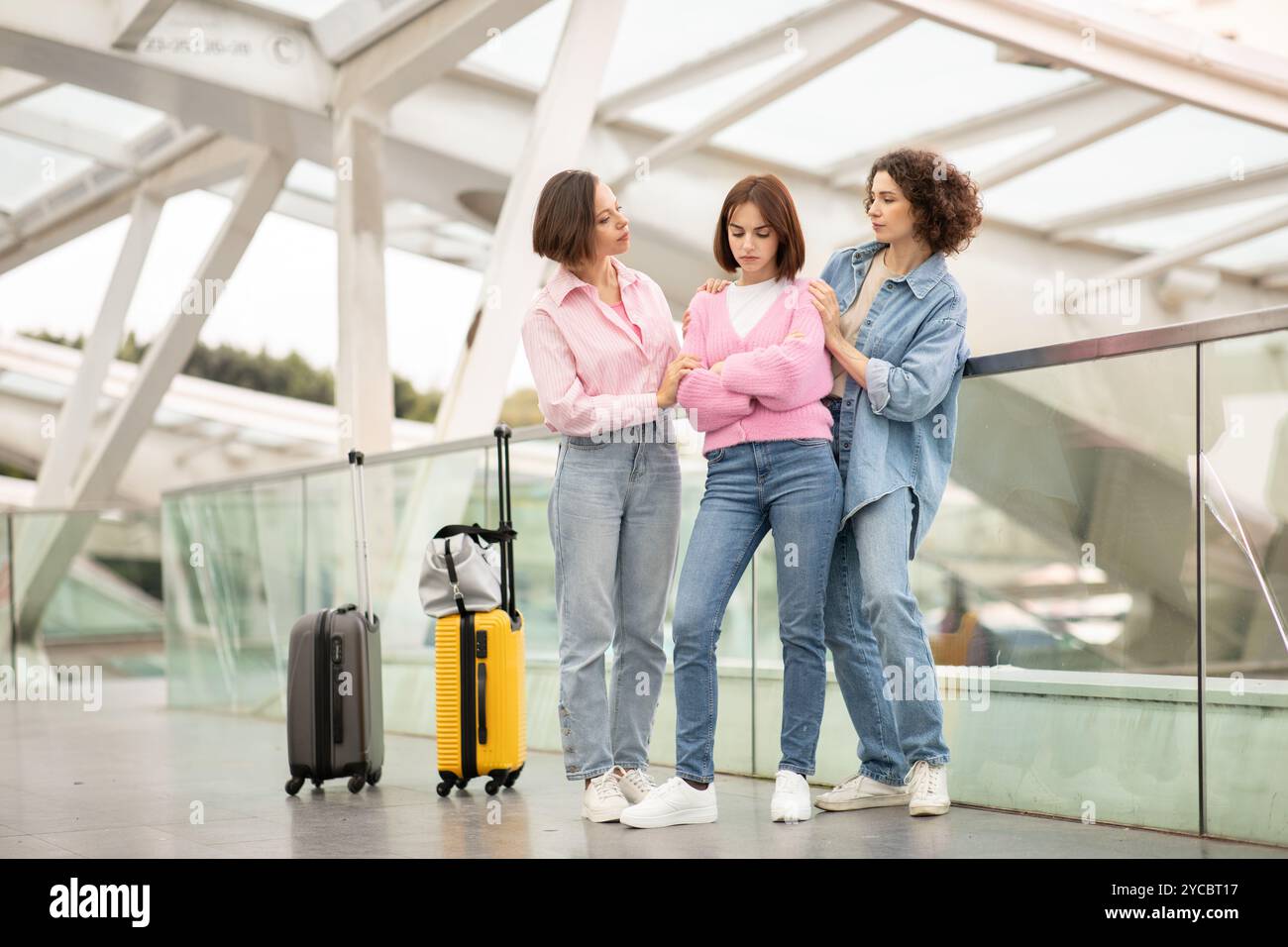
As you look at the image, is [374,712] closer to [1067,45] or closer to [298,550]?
[298,550]

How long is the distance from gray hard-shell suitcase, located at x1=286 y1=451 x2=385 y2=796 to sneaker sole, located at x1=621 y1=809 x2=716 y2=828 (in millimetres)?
1409

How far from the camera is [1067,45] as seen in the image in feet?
31.6

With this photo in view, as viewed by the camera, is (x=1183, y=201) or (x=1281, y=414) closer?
(x=1281, y=414)

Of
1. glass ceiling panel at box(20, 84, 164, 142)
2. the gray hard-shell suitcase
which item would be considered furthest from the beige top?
glass ceiling panel at box(20, 84, 164, 142)

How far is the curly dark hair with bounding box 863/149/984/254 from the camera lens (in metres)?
3.72

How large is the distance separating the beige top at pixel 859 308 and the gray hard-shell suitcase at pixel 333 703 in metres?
1.82

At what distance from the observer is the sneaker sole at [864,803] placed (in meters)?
3.88

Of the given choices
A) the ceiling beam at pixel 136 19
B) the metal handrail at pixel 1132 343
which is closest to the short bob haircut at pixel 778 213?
the metal handrail at pixel 1132 343

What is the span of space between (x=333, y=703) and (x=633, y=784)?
4.35 feet

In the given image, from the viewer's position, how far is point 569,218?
12.8ft

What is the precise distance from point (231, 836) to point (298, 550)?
4.39 meters

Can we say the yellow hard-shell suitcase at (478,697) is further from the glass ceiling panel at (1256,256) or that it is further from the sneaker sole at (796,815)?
the glass ceiling panel at (1256,256)

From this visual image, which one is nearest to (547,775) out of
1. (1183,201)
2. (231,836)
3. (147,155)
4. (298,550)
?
(231,836)
